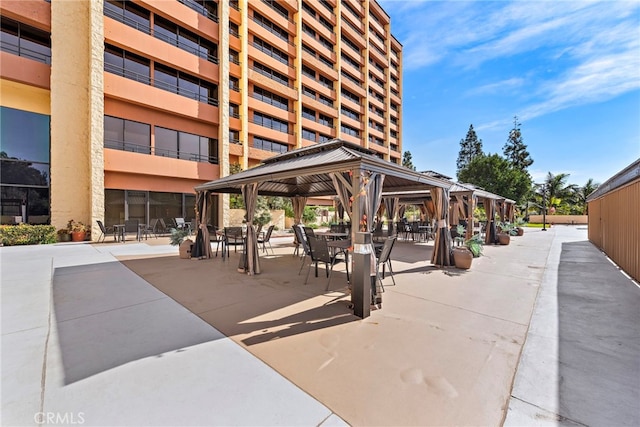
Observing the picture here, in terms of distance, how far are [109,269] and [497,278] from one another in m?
9.36

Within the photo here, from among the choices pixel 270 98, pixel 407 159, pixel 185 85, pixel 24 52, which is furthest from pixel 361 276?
pixel 407 159

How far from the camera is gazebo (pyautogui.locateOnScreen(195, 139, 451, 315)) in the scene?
155 inches

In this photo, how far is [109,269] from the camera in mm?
6234

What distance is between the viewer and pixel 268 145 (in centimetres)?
2077

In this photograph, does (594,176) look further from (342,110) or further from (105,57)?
(105,57)

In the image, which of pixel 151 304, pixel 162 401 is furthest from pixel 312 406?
pixel 151 304

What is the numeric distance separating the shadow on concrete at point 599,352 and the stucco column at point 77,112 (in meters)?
16.0

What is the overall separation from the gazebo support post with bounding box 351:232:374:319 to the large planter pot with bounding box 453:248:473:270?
157 inches

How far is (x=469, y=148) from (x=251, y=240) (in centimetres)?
5277

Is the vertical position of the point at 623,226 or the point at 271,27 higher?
the point at 271,27

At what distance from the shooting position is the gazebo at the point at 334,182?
395 cm

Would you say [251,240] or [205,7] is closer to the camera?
[251,240]

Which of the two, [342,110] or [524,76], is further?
[342,110]

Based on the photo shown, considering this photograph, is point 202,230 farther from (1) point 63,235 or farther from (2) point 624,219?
(2) point 624,219
